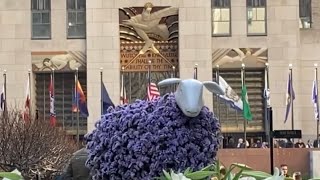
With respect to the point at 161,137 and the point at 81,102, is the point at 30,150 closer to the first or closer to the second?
the point at 161,137

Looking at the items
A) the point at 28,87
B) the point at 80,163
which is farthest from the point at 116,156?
the point at 28,87

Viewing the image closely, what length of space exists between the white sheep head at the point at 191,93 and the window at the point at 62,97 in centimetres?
3984

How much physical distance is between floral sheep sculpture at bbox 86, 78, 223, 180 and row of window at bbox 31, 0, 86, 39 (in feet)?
133

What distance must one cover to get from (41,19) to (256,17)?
1407cm

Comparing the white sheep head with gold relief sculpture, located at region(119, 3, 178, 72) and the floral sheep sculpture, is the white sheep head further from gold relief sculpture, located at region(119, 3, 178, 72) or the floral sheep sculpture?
gold relief sculpture, located at region(119, 3, 178, 72)

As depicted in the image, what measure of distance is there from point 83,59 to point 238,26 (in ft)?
33.8

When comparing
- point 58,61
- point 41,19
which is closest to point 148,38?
point 58,61

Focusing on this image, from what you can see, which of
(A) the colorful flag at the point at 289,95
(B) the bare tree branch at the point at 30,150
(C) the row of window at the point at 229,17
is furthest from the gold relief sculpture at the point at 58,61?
(B) the bare tree branch at the point at 30,150

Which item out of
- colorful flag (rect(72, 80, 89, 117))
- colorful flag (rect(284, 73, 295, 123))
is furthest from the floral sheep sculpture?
colorful flag (rect(284, 73, 295, 123))

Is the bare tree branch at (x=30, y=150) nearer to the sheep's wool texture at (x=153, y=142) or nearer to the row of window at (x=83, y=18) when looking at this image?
the sheep's wool texture at (x=153, y=142)

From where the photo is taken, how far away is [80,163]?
13281 millimetres

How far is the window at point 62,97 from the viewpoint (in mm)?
49719

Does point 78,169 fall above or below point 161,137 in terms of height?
below

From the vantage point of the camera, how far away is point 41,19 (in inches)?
1991
